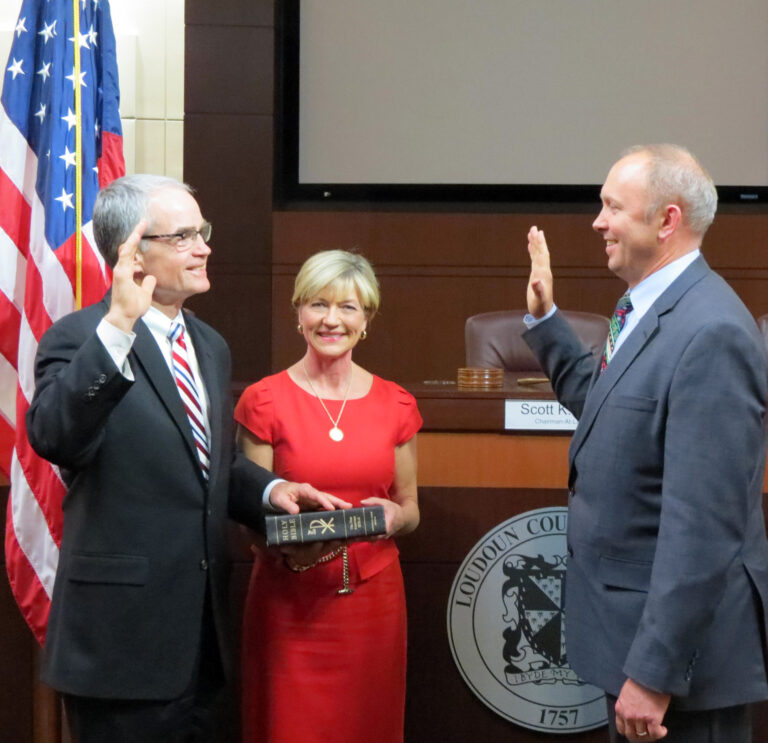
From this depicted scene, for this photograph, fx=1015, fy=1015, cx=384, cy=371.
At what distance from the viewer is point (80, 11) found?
128 inches

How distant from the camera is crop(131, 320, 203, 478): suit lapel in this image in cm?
199

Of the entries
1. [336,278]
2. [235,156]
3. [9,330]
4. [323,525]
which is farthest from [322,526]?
[235,156]

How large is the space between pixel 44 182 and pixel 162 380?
1405 millimetres

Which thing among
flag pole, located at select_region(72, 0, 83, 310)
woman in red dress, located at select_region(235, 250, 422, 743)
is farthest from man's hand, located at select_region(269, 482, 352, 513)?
flag pole, located at select_region(72, 0, 83, 310)

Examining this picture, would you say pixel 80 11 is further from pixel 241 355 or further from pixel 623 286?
pixel 623 286

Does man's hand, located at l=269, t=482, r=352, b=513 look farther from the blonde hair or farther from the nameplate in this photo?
the nameplate

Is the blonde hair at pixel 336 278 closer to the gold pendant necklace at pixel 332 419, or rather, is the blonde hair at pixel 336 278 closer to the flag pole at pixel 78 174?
the gold pendant necklace at pixel 332 419

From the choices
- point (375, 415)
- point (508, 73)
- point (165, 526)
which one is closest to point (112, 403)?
point (165, 526)

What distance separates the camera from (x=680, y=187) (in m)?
1.90

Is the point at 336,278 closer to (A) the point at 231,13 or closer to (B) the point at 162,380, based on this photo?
(B) the point at 162,380

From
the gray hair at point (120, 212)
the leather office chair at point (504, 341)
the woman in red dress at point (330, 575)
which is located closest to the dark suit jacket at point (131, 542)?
the gray hair at point (120, 212)

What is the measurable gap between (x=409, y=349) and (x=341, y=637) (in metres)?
3.67

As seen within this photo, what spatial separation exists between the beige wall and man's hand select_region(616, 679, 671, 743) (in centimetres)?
455

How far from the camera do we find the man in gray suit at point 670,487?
1.71 meters
